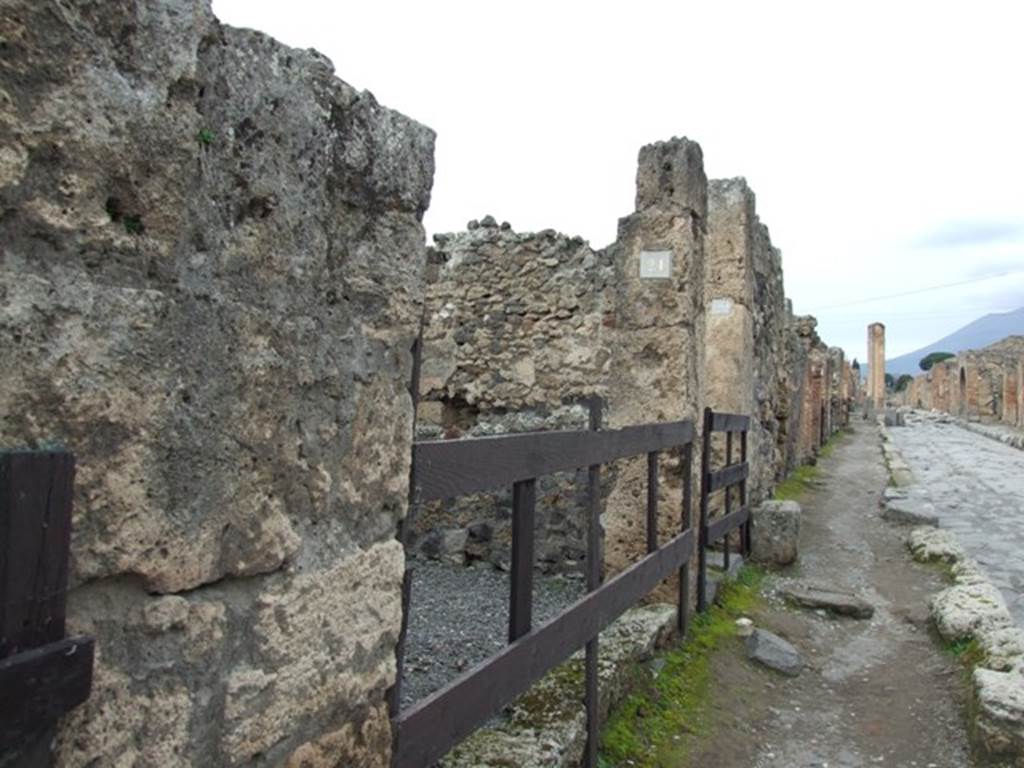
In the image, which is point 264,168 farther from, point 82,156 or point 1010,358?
point 1010,358

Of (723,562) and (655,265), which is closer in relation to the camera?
(655,265)

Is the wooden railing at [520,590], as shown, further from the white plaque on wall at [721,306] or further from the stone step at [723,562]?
the white plaque on wall at [721,306]

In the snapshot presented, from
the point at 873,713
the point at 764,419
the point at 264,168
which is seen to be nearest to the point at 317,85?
the point at 264,168

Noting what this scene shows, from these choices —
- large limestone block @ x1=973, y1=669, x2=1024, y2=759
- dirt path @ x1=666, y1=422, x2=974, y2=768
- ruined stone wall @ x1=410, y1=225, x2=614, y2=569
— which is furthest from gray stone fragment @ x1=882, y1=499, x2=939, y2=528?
large limestone block @ x1=973, y1=669, x2=1024, y2=759

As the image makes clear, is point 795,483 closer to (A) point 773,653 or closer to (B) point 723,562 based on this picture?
(B) point 723,562

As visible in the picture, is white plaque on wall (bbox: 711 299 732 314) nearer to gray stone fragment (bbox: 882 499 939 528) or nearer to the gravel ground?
the gravel ground

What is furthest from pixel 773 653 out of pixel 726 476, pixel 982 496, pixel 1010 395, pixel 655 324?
pixel 1010 395

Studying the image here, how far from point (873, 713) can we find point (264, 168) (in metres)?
4.08

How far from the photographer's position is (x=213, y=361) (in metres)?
1.26

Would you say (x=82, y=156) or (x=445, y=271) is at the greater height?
(x=445, y=271)

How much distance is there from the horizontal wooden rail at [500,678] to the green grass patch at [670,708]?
47 cm

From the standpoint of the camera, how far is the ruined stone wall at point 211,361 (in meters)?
1.04

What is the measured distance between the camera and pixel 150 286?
45.9 inches

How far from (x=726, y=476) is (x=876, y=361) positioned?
4961cm
